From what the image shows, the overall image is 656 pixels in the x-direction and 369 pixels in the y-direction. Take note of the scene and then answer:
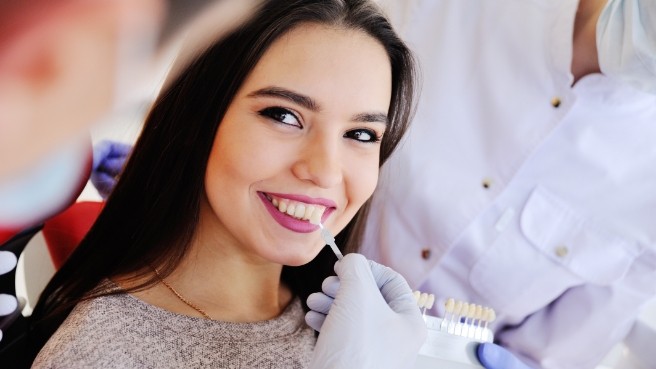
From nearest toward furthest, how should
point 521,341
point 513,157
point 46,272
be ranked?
point 46,272, point 513,157, point 521,341

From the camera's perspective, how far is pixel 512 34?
1404 millimetres

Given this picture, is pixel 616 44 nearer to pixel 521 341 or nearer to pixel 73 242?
pixel 521 341

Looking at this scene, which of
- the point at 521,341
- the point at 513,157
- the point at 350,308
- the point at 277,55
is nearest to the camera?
the point at 350,308

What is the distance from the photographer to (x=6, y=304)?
1.03 m

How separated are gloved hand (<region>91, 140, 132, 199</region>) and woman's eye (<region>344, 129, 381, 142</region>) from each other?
359 millimetres

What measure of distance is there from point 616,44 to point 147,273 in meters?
0.90

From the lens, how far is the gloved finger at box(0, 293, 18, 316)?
1024mm

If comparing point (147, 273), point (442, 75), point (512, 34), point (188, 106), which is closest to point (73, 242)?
point (147, 273)

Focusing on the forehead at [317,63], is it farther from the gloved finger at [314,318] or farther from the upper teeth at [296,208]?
the gloved finger at [314,318]

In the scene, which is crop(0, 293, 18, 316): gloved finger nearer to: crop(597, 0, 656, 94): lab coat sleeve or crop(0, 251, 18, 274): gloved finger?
crop(0, 251, 18, 274): gloved finger

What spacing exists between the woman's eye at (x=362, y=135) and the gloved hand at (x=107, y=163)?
359 mm

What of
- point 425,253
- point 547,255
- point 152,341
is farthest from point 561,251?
point 152,341

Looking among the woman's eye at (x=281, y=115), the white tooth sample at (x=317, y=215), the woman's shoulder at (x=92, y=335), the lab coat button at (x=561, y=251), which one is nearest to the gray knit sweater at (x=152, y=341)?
the woman's shoulder at (x=92, y=335)

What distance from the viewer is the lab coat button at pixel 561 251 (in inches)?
56.9
